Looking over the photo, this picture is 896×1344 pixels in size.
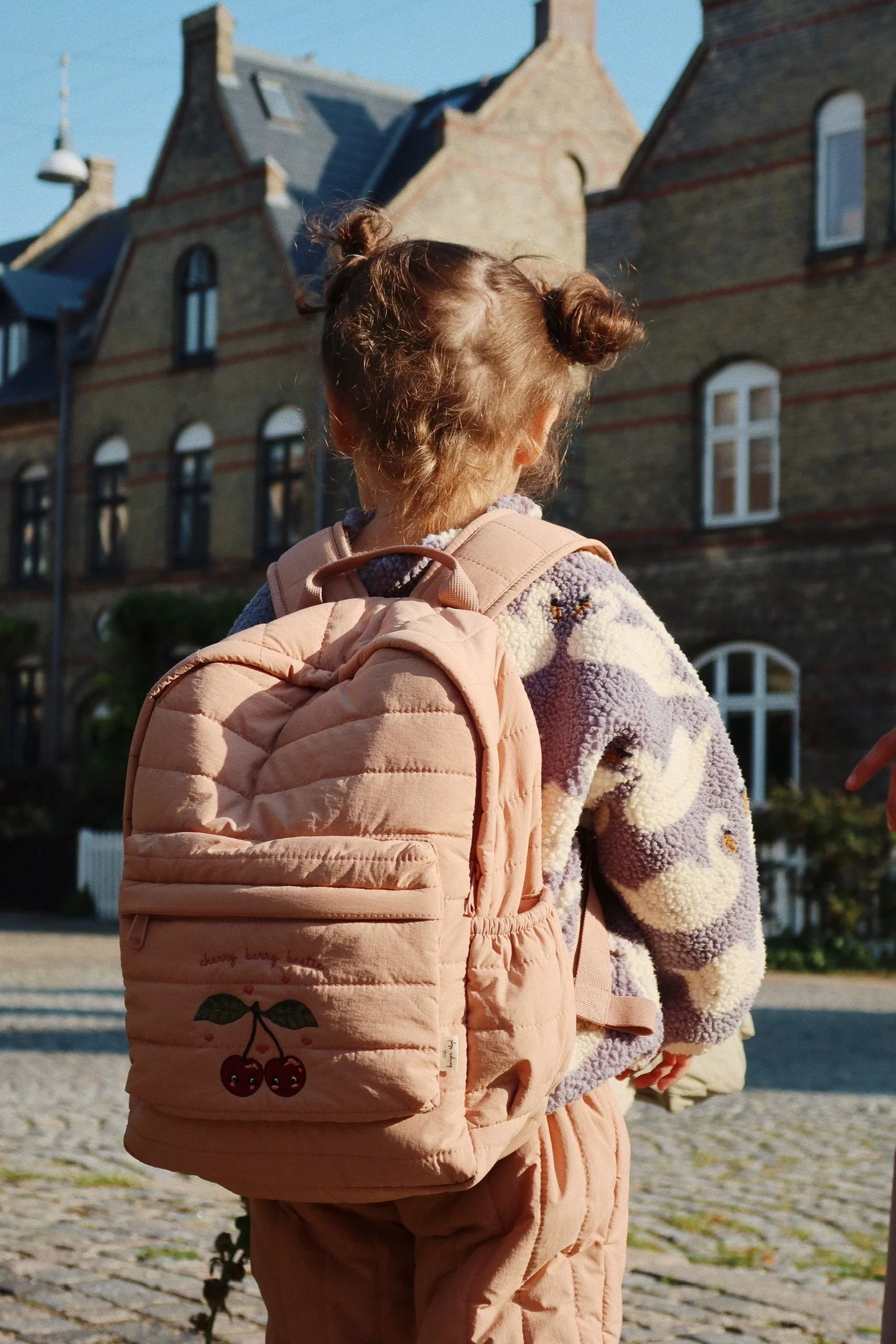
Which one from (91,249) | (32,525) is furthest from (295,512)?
(91,249)

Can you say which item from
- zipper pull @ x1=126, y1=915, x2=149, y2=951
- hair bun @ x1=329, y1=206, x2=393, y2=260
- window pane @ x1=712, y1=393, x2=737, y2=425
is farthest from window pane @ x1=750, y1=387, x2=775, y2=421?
zipper pull @ x1=126, y1=915, x2=149, y2=951

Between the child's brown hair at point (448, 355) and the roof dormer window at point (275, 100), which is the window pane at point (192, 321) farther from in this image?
the child's brown hair at point (448, 355)

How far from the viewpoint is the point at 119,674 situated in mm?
25359

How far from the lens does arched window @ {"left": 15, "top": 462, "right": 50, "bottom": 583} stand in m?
28.9

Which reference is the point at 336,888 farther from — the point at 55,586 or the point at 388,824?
the point at 55,586

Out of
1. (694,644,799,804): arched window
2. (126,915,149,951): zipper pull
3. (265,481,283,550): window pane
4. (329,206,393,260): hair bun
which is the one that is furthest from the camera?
→ (265,481,283,550): window pane

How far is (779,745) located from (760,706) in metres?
0.54

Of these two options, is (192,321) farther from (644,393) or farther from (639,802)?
(639,802)

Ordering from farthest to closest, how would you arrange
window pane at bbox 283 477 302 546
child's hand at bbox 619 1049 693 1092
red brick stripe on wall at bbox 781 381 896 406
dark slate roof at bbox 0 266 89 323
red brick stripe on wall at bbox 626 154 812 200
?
dark slate roof at bbox 0 266 89 323
window pane at bbox 283 477 302 546
red brick stripe on wall at bbox 626 154 812 200
red brick stripe on wall at bbox 781 381 896 406
child's hand at bbox 619 1049 693 1092

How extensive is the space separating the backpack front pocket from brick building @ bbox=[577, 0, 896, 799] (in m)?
17.7

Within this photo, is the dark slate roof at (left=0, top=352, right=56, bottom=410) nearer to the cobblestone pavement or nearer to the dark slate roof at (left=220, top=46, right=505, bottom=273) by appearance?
the dark slate roof at (left=220, top=46, right=505, bottom=273)

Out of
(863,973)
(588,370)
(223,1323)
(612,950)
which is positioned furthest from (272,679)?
(863,973)

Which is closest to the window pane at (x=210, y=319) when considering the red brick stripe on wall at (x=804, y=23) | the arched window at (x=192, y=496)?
the arched window at (x=192, y=496)

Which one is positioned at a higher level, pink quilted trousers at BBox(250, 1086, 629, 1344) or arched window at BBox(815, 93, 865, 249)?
arched window at BBox(815, 93, 865, 249)
